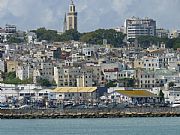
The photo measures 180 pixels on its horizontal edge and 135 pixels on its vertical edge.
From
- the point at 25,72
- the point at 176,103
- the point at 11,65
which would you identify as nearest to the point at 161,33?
the point at 11,65

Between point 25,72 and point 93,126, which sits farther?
point 25,72

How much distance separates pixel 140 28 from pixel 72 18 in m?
10.8

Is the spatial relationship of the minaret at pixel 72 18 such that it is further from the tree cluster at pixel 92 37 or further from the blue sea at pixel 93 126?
the blue sea at pixel 93 126

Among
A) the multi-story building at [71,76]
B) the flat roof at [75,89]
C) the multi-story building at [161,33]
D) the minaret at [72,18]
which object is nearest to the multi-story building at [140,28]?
the multi-story building at [161,33]

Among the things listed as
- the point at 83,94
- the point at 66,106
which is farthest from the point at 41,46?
the point at 66,106

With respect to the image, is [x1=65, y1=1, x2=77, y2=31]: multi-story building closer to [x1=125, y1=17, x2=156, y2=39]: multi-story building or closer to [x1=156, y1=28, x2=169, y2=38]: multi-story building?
[x1=125, y1=17, x2=156, y2=39]: multi-story building

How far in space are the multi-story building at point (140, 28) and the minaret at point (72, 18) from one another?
7177 mm

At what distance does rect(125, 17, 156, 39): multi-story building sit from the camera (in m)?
162

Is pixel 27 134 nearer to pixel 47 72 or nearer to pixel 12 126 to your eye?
pixel 12 126

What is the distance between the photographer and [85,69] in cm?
10762

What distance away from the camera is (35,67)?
4326 inches

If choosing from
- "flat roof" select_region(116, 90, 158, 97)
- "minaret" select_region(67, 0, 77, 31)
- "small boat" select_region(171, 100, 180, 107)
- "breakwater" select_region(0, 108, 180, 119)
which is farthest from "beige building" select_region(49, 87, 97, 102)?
"minaret" select_region(67, 0, 77, 31)

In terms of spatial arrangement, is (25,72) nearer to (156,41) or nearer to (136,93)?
(136,93)

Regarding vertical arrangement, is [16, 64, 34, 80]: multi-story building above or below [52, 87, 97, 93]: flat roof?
above
